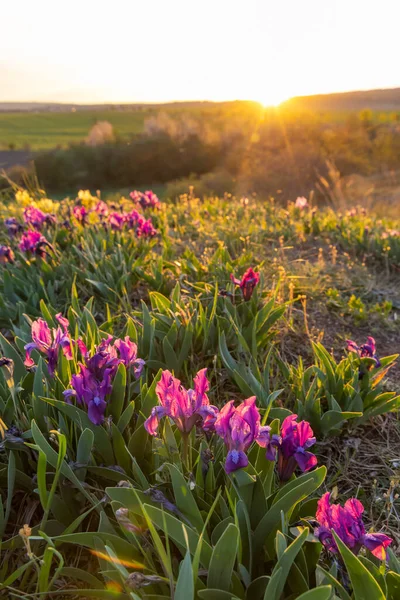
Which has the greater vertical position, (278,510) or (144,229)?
(144,229)

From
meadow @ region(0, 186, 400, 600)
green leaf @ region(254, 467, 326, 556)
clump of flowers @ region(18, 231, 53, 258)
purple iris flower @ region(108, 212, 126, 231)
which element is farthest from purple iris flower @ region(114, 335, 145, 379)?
purple iris flower @ region(108, 212, 126, 231)

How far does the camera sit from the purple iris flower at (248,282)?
2459mm

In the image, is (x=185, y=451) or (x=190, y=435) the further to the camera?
(x=190, y=435)

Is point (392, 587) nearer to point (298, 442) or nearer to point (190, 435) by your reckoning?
point (298, 442)

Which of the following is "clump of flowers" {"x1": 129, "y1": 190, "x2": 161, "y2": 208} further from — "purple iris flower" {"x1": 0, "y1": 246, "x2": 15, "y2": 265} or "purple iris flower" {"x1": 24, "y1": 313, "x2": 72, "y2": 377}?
"purple iris flower" {"x1": 24, "y1": 313, "x2": 72, "y2": 377}

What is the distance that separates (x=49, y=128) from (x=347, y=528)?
189 feet

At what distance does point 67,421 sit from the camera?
171 centimetres

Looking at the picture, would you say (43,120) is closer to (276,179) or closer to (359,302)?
(276,179)

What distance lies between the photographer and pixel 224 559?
3.66 feet

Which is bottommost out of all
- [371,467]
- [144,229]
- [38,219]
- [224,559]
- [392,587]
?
[371,467]

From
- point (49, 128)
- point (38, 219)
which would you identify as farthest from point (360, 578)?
point (49, 128)

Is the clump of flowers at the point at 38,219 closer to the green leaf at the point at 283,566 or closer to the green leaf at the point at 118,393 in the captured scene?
the green leaf at the point at 118,393

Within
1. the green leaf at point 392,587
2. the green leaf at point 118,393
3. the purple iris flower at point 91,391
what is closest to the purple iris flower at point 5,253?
the green leaf at point 118,393

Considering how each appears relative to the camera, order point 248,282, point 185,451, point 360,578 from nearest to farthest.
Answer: point 360,578, point 185,451, point 248,282
